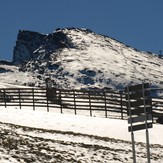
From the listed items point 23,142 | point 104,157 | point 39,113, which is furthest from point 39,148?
point 39,113

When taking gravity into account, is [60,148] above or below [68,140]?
below

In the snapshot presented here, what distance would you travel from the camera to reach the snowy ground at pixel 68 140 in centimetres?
2436

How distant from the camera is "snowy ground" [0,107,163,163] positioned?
79.9 ft

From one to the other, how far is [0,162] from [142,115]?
20.0 feet

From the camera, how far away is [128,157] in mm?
27453

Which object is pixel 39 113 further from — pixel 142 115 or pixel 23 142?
pixel 142 115

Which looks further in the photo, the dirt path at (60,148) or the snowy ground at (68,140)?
the snowy ground at (68,140)

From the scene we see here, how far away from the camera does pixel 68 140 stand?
30.2 m

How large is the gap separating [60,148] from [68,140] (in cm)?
348

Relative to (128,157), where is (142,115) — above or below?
above

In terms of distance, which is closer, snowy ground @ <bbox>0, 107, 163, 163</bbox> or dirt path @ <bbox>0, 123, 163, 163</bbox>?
dirt path @ <bbox>0, 123, 163, 163</bbox>

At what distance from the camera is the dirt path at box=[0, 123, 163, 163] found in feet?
77.2

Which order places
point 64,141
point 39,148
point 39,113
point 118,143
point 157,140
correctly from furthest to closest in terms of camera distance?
point 39,113, point 157,140, point 118,143, point 64,141, point 39,148

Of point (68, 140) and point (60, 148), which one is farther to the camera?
point (68, 140)
